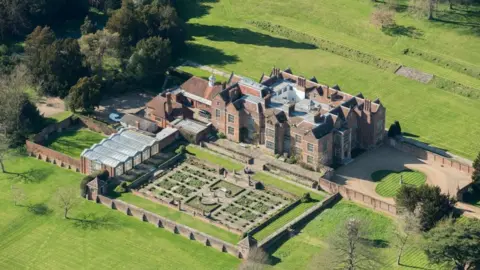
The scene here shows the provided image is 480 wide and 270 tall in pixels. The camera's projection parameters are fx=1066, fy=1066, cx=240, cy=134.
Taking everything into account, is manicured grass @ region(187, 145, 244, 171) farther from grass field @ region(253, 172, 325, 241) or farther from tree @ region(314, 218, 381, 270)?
tree @ region(314, 218, 381, 270)

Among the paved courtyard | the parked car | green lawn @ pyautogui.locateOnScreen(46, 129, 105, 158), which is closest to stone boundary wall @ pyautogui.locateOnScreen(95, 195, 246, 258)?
green lawn @ pyautogui.locateOnScreen(46, 129, 105, 158)

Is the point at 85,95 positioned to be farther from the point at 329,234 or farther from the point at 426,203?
the point at 426,203

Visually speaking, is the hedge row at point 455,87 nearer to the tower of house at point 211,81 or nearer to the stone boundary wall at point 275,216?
the tower of house at point 211,81

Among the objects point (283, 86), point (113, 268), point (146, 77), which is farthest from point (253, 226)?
point (146, 77)

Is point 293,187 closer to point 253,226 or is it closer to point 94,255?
point 253,226

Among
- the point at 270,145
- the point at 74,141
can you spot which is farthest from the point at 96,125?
the point at 270,145
